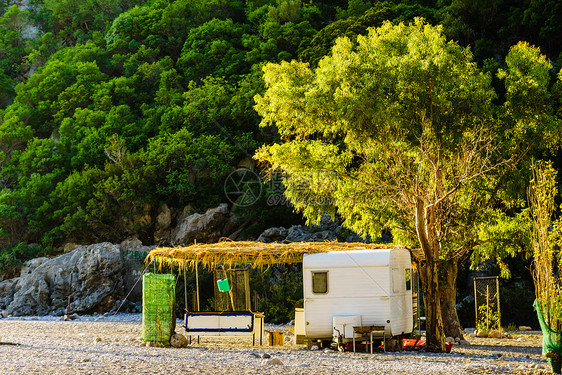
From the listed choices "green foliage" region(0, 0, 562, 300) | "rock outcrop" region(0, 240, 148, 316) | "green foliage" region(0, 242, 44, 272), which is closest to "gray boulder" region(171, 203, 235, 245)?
"green foliage" region(0, 0, 562, 300)

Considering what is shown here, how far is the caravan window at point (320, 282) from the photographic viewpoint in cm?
1436

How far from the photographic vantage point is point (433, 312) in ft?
46.3

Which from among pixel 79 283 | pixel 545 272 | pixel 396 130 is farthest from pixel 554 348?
pixel 79 283

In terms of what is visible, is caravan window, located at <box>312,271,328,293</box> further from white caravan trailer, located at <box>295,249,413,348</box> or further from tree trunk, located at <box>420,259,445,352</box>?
tree trunk, located at <box>420,259,445,352</box>

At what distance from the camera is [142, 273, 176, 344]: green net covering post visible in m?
14.4

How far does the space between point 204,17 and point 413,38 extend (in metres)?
40.2

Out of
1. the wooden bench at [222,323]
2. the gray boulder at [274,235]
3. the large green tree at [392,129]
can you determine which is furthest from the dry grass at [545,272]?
the gray boulder at [274,235]

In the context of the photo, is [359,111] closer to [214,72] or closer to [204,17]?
[214,72]

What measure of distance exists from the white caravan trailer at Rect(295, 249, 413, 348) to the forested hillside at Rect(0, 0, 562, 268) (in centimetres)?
1668

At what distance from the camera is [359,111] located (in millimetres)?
15711

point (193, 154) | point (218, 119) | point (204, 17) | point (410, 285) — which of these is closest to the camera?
point (410, 285)

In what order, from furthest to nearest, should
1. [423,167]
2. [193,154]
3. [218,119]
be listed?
1. [218,119]
2. [193,154]
3. [423,167]

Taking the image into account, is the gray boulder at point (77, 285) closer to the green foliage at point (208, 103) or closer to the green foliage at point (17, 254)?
the green foliage at point (17, 254)

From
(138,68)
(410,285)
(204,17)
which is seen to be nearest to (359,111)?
(410,285)
